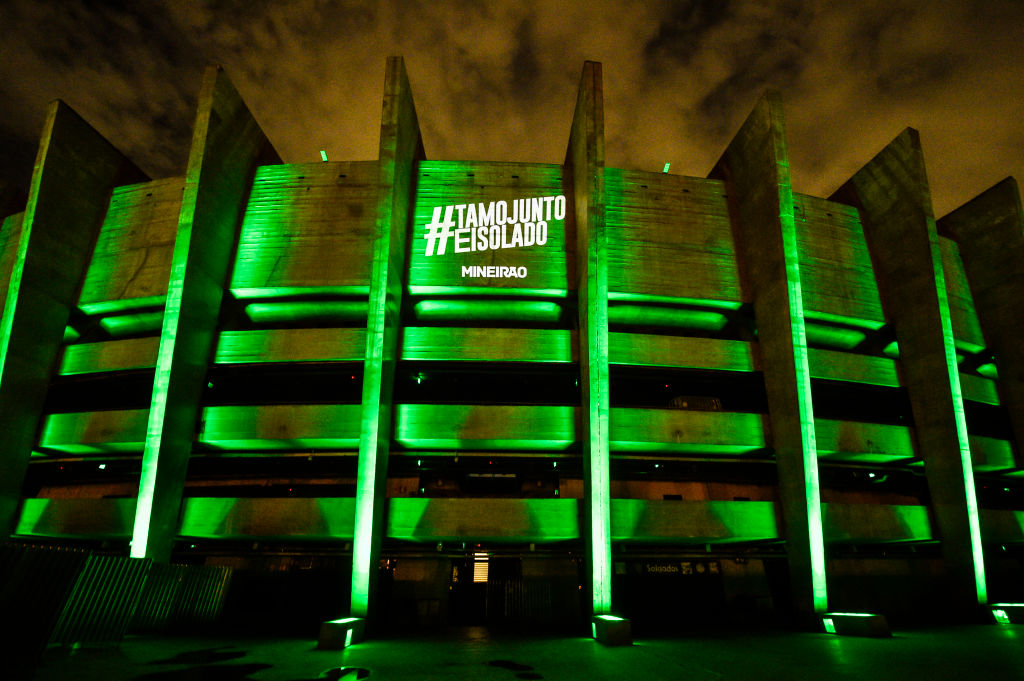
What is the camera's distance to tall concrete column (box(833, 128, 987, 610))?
59.1 ft

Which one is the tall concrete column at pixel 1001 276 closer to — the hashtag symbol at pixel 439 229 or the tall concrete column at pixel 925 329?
the tall concrete column at pixel 925 329

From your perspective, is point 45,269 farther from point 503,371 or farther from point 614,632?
point 614,632

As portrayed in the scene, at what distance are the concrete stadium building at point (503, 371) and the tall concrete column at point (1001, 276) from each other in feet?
0.34

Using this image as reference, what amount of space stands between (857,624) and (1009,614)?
22.8ft

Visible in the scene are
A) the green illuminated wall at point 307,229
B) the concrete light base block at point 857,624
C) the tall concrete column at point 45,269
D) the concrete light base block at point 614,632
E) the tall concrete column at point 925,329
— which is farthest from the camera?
the green illuminated wall at point 307,229

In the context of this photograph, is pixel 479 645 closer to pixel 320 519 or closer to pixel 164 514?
pixel 320 519

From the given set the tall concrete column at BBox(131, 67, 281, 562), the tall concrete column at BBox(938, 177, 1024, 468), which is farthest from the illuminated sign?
the tall concrete column at BBox(938, 177, 1024, 468)

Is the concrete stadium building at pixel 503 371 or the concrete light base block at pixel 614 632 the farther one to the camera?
the concrete stadium building at pixel 503 371

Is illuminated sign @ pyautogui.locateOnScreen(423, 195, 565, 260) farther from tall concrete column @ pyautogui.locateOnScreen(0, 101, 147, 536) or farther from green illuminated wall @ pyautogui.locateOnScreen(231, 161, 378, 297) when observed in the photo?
tall concrete column @ pyautogui.locateOnScreen(0, 101, 147, 536)

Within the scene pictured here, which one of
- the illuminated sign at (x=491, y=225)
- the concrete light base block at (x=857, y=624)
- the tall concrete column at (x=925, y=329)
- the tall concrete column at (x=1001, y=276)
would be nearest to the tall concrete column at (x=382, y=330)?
the illuminated sign at (x=491, y=225)

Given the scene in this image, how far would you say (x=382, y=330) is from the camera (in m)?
16.5

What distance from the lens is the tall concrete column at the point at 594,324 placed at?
15.5 metres

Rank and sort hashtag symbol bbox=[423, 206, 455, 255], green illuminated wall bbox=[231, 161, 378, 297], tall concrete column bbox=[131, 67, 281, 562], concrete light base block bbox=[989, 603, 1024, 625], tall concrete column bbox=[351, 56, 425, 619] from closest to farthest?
tall concrete column bbox=[351, 56, 425, 619] < tall concrete column bbox=[131, 67, 281, 562] < concrete light base block bbox=[989, 603, 1024, 625] < green illuminated wall bbox=[231, 161, 378, 297] < hashtag symbol bbox=[423, 206, 455, 255]

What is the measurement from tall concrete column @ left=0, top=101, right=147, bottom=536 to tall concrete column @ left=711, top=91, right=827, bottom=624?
23912 mm
